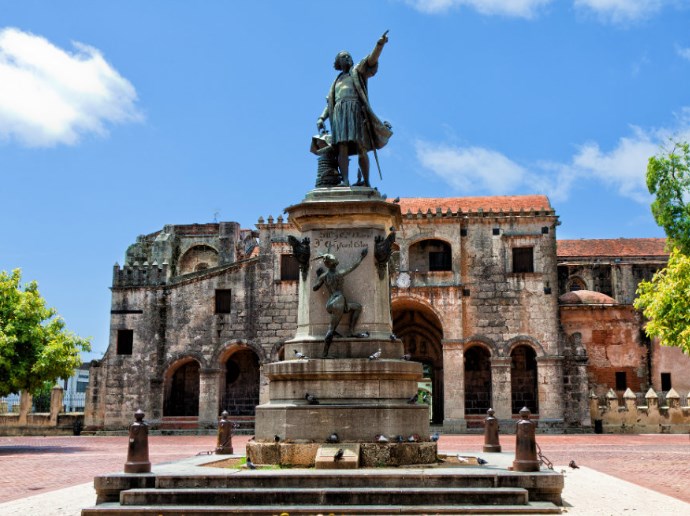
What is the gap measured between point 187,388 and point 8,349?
15073 mm

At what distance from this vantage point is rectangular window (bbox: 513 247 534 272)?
35750mm

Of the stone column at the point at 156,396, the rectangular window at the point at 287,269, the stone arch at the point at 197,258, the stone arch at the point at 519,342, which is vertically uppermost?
the stone arch at the point at 197,258

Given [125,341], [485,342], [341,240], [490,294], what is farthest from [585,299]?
[341,240]

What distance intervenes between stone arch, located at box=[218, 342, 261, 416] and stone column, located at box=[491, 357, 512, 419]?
10.7 meters

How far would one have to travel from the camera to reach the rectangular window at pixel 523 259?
3575cm

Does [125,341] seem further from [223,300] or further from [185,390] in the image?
[223,300]

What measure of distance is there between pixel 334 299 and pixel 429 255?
25.4 m

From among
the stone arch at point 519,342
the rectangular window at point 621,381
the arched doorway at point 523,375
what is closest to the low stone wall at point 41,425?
the stone arch at point 519,342

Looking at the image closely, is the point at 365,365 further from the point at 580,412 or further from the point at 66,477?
the point at 580,412

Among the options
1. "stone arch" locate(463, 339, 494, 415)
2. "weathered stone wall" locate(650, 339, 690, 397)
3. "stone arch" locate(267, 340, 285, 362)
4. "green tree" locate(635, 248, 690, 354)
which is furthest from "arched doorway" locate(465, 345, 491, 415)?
"green tree" locate(635, 248, 690, 354)

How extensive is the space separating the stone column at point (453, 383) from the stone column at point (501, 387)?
52.4 inches

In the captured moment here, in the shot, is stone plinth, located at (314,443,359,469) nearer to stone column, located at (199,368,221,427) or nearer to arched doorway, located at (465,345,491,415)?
stone column, located at (199,368,221,427)

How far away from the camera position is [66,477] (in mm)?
15336

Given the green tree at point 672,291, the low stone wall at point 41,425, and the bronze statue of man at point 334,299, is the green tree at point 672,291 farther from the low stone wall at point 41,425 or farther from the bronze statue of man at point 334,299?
the low stone wall at point 41,425
